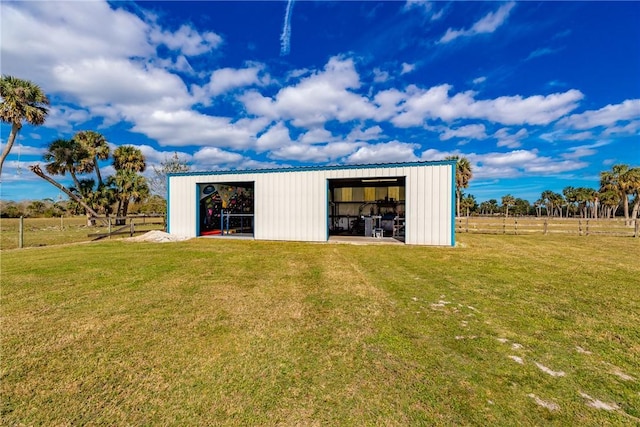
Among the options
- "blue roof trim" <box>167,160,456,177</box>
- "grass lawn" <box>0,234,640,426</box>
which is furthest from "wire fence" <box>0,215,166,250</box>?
"grass lawn" <box>0,234,640,426</box>

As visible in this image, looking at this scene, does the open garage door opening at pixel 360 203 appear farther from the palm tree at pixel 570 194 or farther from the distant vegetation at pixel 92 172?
the palm tree at pixel 570 194

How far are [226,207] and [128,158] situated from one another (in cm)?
1527

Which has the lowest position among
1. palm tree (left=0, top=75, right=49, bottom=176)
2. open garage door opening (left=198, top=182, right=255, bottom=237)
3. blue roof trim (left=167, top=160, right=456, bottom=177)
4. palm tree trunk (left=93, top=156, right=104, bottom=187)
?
open garage door opening (left=198, top=182, right=255, bottom=237)

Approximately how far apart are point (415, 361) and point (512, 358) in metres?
0.99

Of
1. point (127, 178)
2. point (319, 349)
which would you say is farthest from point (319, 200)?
point (127, 178)

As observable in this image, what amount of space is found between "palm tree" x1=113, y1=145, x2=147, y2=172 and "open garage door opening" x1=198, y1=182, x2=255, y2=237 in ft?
44.0

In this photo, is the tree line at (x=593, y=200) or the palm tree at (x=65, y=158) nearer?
the palm tree at (x=65, y=158)

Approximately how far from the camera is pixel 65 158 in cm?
2130

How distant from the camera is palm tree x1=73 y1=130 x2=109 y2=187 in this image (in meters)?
22.7

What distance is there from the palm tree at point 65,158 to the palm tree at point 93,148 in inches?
17.1

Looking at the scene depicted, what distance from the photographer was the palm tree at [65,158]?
68.8 ft

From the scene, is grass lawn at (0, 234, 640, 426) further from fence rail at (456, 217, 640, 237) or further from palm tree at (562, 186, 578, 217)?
palm tree at (562, 186, 578, 217)

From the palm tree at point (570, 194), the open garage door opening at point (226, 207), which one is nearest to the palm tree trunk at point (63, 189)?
the open garage door opening at point (226, 207)

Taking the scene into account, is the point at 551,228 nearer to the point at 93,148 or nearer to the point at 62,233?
the point at 62,233
